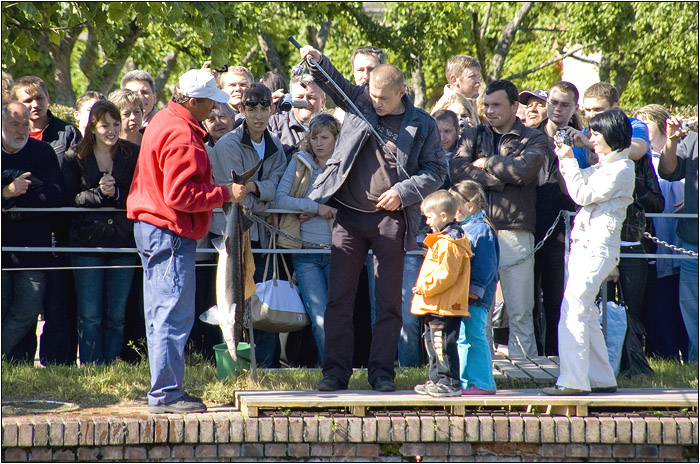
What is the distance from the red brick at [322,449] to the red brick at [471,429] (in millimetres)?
857

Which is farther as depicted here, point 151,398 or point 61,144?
point 61,144

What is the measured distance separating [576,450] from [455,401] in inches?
32.6

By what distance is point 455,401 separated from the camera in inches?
242

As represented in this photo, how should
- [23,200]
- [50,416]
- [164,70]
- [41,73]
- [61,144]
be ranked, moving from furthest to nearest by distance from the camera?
[164,70] < [41,73] < [61,144] < [23,200] < [50,416]

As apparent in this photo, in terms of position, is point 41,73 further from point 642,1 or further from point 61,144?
point 61,144

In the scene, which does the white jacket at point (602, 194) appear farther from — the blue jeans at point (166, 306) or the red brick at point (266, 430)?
the blue jeans at point (166, 306)

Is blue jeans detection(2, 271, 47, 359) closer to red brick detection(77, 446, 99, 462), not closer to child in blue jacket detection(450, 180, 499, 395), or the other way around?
red brick detection(77, 446, 99, 462)

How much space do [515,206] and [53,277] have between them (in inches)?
148

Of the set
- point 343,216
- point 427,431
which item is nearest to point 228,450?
point 427,431

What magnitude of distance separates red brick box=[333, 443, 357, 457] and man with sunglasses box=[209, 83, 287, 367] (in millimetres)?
1813

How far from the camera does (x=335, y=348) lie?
6672 millimetres

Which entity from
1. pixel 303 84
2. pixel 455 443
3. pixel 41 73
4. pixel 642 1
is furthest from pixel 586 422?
pixel 41 73

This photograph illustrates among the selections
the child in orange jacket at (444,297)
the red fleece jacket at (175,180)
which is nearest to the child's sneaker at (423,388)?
the child in orange jacket at (444,297)

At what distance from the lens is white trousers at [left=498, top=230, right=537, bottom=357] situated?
7801mm
